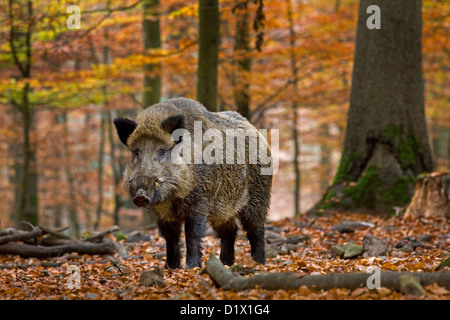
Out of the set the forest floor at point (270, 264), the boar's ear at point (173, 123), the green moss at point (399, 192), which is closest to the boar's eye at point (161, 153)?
the boar's ear at point (173, 123)

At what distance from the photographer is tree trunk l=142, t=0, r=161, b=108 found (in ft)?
48.0

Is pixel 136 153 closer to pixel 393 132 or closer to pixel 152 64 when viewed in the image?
pixel 393 132

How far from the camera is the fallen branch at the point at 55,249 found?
841 cm

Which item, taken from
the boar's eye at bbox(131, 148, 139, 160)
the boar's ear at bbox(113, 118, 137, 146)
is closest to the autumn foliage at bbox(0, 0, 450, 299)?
the boar's eye at bbox(131, 148, 139, 160)

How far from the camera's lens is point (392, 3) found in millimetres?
10539

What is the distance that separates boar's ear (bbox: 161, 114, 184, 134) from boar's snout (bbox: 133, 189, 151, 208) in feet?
Result: 3.18

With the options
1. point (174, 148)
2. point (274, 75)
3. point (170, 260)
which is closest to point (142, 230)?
point (170, 260)

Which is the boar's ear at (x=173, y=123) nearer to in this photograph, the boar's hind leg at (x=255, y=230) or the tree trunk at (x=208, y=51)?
the boar's hind leg at (x=255, y=230)

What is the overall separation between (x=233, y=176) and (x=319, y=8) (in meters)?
17.2

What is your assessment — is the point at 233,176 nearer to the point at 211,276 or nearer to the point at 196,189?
the point at 196,189

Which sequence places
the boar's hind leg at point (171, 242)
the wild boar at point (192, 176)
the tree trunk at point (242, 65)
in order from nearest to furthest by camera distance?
the wild boar at point (192, 176)
the boar's hind leg at point (171, 242)
the tree trunk at point (242, 65)

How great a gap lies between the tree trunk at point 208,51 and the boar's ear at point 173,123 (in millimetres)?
3894

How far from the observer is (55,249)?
8477mm

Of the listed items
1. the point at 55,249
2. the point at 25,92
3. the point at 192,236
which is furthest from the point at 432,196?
the point at 25,92
